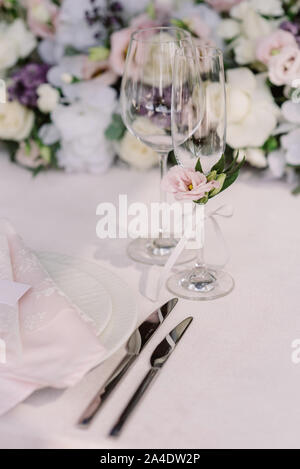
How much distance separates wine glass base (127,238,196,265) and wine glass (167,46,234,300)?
0.14 metres

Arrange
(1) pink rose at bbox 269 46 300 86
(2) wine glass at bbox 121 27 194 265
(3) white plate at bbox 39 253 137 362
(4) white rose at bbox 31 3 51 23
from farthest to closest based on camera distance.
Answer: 1. (4) white rose at bbox 31 3 51 23
2. (1) pink rose at bbox 269 46 300 86
3. (2) wine glass at bbox 121 27 194 265
4. (3) white plate at bbox 39 253 137 362

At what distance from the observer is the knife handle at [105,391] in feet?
1.90

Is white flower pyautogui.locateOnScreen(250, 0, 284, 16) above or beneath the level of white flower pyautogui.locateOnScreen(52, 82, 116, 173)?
above

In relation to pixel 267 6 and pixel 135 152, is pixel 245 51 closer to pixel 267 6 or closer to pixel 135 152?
pixel 267 6

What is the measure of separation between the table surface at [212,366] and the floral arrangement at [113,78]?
0.68 ft

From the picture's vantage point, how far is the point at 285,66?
122 centimetres

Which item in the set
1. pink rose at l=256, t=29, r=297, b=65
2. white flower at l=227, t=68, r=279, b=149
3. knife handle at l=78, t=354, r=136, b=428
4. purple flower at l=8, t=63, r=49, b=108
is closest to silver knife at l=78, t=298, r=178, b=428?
knife handle at l=78, t=354, r=136, b=428

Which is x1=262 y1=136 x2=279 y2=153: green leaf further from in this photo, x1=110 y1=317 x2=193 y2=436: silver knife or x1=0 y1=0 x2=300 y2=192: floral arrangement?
x1=110 y1=317 x2=193 y2=436: silver knife

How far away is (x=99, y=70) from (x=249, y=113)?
14.2 inches

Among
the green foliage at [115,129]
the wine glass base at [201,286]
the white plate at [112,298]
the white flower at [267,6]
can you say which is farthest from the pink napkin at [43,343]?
the white flower at [267,6]

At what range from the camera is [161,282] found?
32.1 inches

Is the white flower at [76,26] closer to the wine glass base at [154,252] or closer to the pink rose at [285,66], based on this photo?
the pink rose at [285,66]

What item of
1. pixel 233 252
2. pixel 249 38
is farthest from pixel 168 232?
pixel 249 38

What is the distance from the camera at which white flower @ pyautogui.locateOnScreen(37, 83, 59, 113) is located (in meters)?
1.34
